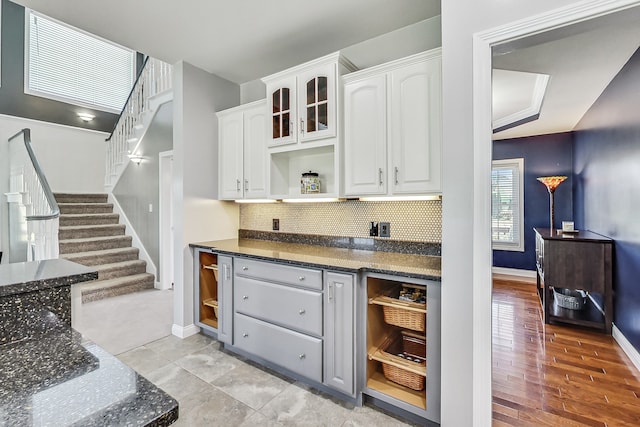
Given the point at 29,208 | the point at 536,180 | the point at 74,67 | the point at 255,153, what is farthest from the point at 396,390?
the point at 74,67

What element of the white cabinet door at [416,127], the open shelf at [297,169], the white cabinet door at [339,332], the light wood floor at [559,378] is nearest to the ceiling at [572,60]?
the white cabinet door at [416,127]

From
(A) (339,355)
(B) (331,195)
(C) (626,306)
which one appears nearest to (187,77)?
(B) (331,195)

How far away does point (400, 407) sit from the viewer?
6.19ft

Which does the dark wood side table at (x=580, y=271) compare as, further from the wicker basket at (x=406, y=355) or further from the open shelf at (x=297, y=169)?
the open shelf at (x=297, y=169)

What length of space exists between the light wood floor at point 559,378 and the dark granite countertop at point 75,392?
2188mm

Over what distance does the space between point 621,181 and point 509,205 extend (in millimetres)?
2731

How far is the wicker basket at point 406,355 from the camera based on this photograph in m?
1.94

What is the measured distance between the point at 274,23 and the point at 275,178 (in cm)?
128

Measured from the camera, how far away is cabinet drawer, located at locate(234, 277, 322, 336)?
213 cm

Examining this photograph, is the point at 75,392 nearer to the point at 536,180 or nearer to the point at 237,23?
the point at 237,23

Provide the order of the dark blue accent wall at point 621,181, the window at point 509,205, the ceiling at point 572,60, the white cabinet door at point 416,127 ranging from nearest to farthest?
the ceiling at point 572,60
the white cabinet door at point 416,127
the dark blue accent wall at point 621,181
the window at point 509,205

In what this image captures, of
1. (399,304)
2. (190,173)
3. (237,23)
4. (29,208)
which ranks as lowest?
(399,304)

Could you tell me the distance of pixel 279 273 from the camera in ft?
7.57

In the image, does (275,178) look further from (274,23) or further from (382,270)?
(382,270)
